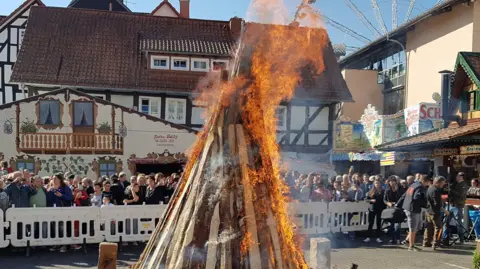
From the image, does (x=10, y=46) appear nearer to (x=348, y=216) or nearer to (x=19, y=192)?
(x=19, y=192)

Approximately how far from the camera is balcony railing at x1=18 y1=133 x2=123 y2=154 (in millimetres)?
17766

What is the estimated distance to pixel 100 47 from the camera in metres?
24.0

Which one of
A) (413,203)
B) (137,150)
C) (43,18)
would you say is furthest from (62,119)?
(413,203)

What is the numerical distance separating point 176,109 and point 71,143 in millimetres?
5982

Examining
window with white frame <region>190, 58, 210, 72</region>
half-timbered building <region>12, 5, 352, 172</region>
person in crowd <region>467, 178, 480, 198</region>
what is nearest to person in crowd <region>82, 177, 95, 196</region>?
person in crowd <region>467, 178, 480, 198</region>

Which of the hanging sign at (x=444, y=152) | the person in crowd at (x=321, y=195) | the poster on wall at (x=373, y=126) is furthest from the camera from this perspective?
the poster on wall at (x=373, y=126)

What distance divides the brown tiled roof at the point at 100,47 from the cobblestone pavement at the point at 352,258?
44.7ft

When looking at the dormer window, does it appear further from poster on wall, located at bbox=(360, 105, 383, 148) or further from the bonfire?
the bonfire

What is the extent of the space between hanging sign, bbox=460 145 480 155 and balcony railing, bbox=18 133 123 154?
13.1m

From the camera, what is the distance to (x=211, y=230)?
12.9ft

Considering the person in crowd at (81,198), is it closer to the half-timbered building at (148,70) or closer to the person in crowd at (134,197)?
the person in crowd at (134,197)

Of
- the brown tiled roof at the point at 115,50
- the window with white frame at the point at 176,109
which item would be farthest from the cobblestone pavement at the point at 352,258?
the brown tiled roof at the point at 115,50

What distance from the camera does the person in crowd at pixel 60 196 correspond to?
9.53 m

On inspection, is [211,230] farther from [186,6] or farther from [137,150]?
[186,6]
